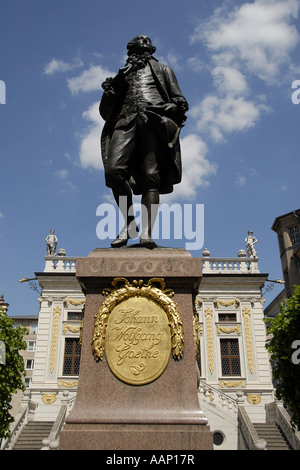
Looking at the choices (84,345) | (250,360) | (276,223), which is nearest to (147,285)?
(84,345)

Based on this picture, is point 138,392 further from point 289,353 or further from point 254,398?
point 254,398

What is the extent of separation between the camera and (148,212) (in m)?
4.90

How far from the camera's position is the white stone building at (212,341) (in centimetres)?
2225

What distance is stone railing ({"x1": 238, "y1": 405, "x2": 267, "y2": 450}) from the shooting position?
1525cm

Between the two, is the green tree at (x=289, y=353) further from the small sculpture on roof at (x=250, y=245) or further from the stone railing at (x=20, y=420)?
the small sculpture on roof at (x=250, y=245)

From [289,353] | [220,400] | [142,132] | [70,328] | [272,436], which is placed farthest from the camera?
[70,328]

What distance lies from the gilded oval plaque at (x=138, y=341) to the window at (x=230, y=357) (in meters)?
21.8

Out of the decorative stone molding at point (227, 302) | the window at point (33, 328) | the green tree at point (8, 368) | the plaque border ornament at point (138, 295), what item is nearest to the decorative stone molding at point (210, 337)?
the decorative stone molding at point (227, 302)

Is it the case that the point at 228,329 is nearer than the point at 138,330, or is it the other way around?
the point at 138,330

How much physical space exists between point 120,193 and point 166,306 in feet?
5.56

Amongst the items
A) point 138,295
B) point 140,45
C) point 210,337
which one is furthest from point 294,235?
point 138,295

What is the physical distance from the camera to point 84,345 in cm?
387

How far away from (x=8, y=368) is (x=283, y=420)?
12935 mm

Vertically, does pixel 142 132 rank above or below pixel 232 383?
above
